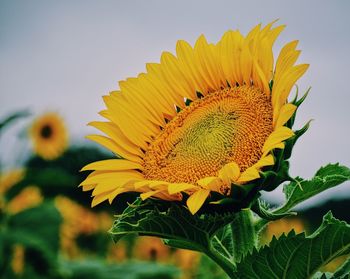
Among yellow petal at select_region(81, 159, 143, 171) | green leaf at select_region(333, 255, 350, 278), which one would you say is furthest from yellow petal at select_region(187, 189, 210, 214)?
green leaf at select_region(333, 255, 350, 278)

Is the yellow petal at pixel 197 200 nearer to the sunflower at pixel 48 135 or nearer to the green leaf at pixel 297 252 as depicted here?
the green leaf at pixel 297 252

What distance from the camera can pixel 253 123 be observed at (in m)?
1.73

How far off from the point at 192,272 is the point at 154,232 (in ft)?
11.4

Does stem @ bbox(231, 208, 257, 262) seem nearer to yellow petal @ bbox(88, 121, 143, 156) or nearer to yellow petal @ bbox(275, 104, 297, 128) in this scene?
yellow petal @ bbox(275, 104, 297, 128)

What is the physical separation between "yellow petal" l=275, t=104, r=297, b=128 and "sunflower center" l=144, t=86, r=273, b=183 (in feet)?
0.47

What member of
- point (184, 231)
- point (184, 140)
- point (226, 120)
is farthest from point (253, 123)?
point (184, 231)

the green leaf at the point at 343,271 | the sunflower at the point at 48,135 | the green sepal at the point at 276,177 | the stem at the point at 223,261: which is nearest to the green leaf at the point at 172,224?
the stem at the point at 223,261

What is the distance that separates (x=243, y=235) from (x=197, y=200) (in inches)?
9.9

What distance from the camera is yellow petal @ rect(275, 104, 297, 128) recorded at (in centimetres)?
149

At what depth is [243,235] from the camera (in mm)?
1666

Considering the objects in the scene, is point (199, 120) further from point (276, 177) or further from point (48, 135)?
point (48, 135)

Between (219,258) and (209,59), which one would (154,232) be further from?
(209,59)

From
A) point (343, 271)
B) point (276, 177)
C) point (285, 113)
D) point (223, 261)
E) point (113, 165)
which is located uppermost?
point (113, 165)

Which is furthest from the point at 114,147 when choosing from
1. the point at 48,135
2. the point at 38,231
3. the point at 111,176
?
the point at 48,135
